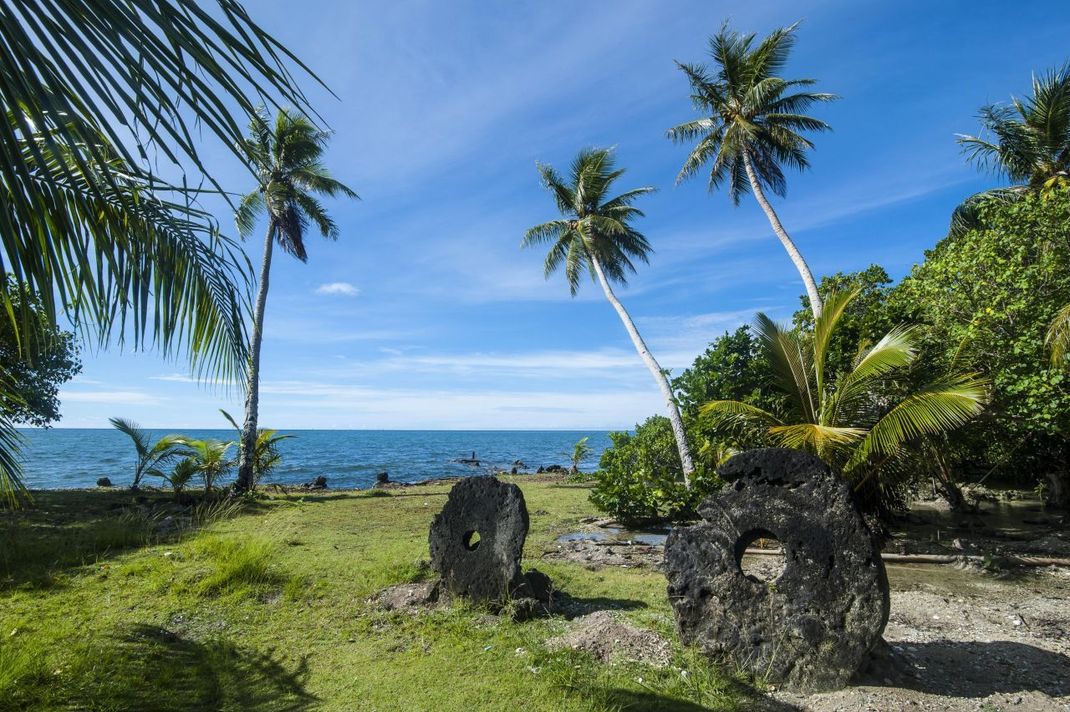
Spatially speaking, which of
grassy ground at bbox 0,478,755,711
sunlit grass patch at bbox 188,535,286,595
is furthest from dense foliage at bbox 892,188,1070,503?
sunlit grass patch at bbox 188,535,286,595

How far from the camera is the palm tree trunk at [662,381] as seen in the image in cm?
1517

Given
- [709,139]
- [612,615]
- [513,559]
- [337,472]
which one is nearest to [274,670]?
[513,559]

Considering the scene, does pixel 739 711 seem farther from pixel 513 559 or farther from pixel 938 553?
pixel 938 553

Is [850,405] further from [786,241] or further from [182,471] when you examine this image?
[182,471]

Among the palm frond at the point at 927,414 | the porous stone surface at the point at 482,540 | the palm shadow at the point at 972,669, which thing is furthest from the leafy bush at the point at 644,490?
the palm shadow at the point at 972,669

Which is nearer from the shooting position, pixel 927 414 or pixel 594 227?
pixel 927 414

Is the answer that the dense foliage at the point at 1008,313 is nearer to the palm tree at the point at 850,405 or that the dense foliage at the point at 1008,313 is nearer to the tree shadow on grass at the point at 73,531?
A: the palm tree at the point at 850,405

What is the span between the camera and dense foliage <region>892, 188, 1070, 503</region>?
902cm

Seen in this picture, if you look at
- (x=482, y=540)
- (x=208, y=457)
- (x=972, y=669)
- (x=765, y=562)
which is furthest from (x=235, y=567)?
(x=208, y=457)

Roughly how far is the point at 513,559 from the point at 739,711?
9.89 ft

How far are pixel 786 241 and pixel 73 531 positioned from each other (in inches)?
735

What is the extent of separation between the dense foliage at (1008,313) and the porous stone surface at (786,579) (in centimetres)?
628

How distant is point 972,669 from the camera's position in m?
5.05

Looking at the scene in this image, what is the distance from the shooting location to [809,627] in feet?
16.2
